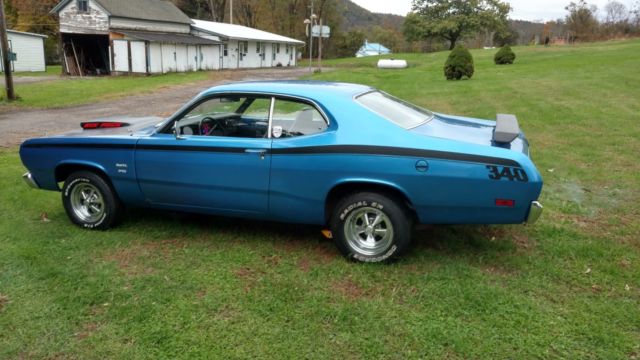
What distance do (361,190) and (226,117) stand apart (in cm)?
166

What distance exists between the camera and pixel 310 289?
4.08 metres

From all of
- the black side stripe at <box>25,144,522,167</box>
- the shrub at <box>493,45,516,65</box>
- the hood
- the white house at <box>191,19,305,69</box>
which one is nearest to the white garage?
the white house at <box>191,19,305,69</box>

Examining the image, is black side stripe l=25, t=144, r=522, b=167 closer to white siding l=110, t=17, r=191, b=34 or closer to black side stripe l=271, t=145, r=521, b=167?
black side stripe l=271, t=145, r=521, b=167

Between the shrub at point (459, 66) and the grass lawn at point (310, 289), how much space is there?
15.6 meters

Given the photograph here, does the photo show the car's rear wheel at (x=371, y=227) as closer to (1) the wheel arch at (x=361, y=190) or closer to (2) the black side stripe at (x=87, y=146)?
(1) the wheel arch at (x=361, y=190)

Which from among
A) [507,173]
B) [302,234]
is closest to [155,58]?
[302,234]

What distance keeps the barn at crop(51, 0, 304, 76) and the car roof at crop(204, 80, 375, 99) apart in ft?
98.0

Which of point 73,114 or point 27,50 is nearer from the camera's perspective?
point 73,114

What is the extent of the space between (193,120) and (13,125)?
1064 centimetres

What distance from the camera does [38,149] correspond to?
5441mm

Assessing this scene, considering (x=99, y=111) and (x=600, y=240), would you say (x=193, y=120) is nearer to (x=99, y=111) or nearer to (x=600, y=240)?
(x=600, y=240)

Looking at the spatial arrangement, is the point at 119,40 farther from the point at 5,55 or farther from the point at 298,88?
the point at 298,88

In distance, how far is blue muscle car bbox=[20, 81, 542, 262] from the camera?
4.10 metres

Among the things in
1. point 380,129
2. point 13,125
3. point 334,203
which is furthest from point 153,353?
point 13,125
